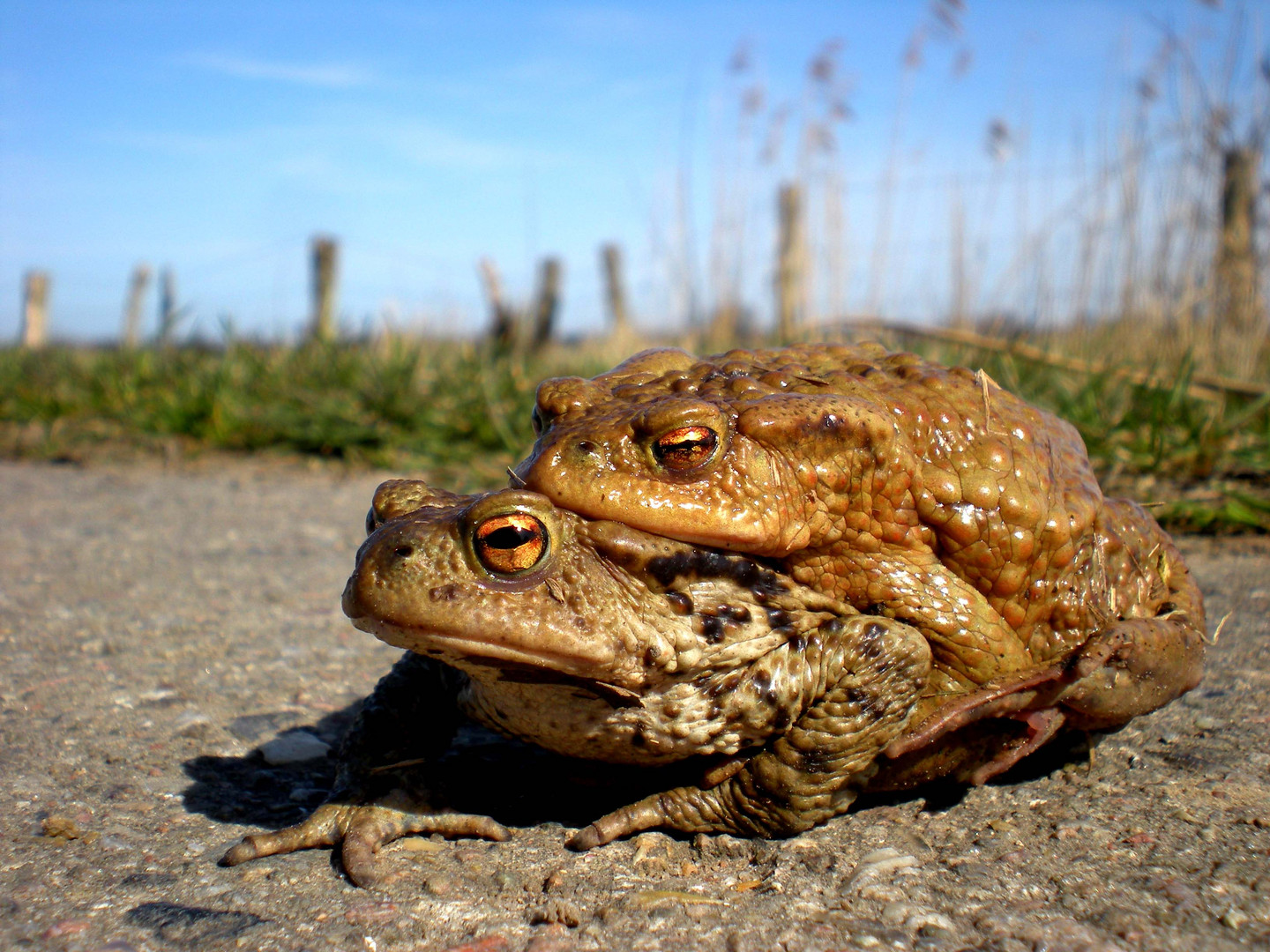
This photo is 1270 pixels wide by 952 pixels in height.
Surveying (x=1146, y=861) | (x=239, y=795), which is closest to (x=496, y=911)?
(x=239, y=795)

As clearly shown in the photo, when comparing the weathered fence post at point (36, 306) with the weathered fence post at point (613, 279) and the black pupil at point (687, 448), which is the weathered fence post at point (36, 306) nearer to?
the weathered fence post at point (613, 279)

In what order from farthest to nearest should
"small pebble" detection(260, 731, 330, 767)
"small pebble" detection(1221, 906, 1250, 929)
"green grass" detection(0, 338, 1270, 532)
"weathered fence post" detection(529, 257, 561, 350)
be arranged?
1. "weathered fence post" detection(529, 257, 561, 350)
2. "green grass" detection(0, 338, 1270, 532)
3. "small pebble" detection(260, 731, 330, 767)
4. "small pebble" detection(1221, 906, 1250, 929)

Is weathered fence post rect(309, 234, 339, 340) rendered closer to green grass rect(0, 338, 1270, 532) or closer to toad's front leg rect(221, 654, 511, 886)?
green grass rect(0, 338, 1270, 532)

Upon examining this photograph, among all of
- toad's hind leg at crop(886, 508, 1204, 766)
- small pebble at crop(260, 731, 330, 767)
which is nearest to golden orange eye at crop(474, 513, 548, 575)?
toad's hind leg at crop(886, 508, 1204, 766)

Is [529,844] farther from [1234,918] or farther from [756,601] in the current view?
[1234,918]

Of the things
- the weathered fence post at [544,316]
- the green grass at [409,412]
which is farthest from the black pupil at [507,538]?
the weathered fence post at [544,316]

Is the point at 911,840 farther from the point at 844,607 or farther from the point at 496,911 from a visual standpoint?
the point at 496,911

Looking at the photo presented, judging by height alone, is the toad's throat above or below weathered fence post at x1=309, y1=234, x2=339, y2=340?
below

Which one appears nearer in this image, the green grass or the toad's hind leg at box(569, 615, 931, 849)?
the toad's hind leg at box(569, 615, 931, 849)

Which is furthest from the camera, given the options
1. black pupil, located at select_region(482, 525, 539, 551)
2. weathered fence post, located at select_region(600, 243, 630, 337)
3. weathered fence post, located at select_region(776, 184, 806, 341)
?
weathered fence post, located at select_region(600, 243, 630, 337)
